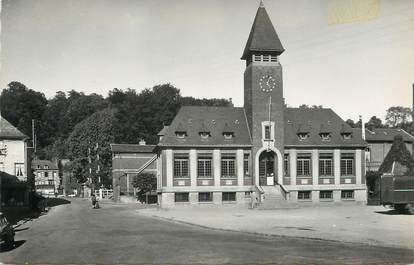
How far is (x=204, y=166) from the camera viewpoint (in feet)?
165

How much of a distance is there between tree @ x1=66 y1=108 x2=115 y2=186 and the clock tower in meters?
45.8

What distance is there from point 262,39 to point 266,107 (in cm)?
692

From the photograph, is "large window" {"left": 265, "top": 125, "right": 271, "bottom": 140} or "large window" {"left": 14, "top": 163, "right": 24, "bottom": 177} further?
"large window" {"left": 265, "top": 125, "right": 271, "bottom": 140}

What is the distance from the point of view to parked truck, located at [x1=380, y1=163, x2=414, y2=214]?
35.2m

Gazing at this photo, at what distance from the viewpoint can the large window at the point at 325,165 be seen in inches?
2051

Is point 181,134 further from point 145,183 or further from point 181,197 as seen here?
point 145,183

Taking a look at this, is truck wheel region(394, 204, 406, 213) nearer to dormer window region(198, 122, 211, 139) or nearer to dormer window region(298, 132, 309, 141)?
dormer window region(298, 132, 309, 141)

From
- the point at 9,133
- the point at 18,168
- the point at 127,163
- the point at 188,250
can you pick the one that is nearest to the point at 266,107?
the point at 18,168

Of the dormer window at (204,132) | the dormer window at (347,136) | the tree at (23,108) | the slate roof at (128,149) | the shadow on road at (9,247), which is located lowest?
the shadow on road at (9,247)

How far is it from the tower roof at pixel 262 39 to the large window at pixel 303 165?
10.8m

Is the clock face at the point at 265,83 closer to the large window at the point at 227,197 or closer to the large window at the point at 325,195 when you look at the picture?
the large window at the point at 227,197

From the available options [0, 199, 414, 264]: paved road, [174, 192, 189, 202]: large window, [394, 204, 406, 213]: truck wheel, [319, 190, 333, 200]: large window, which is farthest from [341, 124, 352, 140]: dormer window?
[0, 199, 414, 264]: paved road

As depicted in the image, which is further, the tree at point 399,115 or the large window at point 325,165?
the tree at point 399,115

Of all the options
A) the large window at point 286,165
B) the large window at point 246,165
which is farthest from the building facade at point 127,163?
the large window at point 286,165
